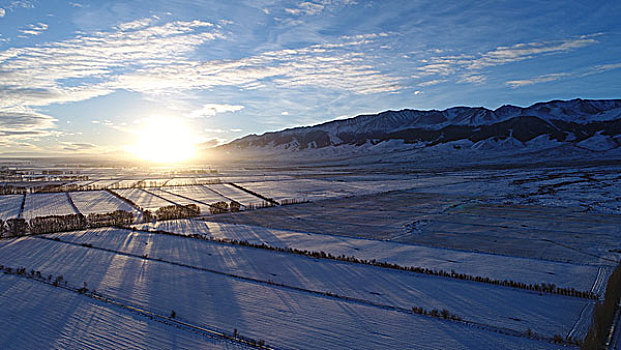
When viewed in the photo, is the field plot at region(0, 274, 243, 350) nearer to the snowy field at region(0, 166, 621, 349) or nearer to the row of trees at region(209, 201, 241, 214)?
the snowy field at region(0, 166, 621, 349)

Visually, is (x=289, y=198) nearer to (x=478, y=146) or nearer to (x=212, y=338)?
(x=212, y=338)

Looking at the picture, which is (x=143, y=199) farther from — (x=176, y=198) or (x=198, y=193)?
(x=198, y=193)

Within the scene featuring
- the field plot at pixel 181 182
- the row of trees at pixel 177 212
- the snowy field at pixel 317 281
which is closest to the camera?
the snowy field at pixel 317 281

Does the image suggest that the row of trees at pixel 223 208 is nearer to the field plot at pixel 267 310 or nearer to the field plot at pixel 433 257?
the field plot at pixel 433 257

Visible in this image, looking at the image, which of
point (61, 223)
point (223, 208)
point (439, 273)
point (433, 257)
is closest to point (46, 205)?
point (61, 223)

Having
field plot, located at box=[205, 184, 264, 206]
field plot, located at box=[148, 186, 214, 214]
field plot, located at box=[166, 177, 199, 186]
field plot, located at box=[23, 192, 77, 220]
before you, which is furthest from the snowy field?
field plot, located at box=[166, 177, 199, 186]

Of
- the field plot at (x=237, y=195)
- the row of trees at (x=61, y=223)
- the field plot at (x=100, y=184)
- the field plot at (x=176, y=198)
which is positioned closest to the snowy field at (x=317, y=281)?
the row of trees at (x=61, y=223)
